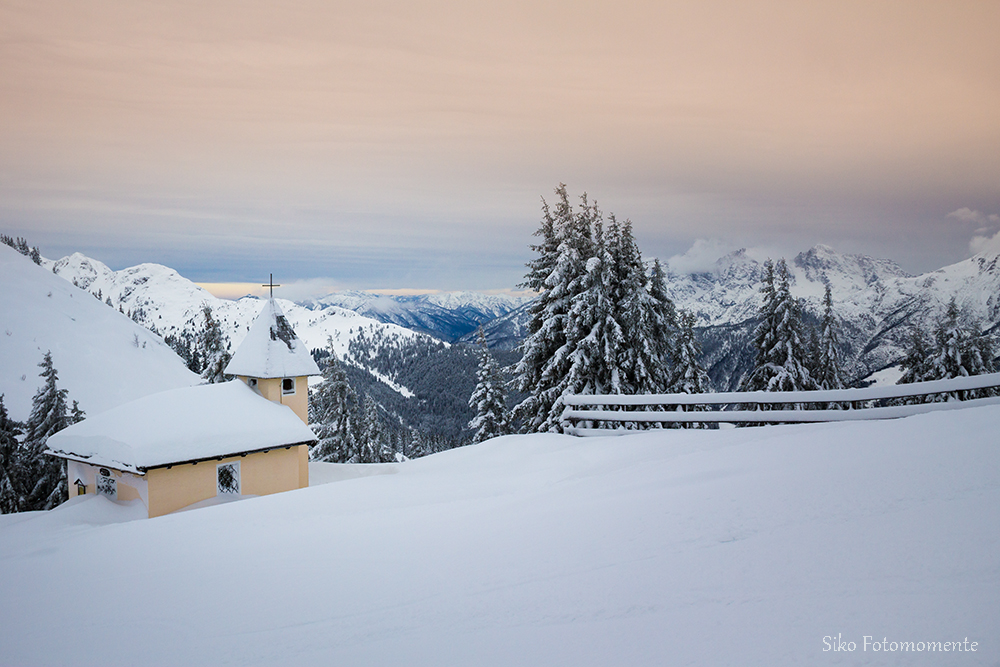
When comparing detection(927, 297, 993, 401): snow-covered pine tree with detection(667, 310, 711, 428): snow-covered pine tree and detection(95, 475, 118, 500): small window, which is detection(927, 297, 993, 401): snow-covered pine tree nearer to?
detection(667, 310, 711, 428): snow-covered pine tree

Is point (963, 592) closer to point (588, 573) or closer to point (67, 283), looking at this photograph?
point (588, 573)

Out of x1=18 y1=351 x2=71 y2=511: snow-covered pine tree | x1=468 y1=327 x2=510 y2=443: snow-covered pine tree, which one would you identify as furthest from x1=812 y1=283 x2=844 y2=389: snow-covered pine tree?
x1=18 y1=351 x2=71 y2=511: snow-covered pine tree

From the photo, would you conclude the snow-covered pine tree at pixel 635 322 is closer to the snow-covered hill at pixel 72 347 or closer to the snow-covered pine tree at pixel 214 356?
the snow-covered pine tree at pixel 214 356

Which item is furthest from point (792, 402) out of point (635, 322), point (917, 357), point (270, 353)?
point (917, 357)

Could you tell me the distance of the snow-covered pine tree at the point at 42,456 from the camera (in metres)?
32.2

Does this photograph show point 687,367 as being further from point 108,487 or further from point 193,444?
point 108,487

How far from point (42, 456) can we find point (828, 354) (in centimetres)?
4967

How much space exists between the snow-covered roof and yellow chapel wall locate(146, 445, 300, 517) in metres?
0.47

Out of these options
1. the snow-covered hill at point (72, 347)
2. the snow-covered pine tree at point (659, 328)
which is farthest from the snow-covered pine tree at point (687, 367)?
the snow-covered hill at point (72, 347)

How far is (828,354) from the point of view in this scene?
109ft

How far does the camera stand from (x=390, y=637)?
13.9 feet

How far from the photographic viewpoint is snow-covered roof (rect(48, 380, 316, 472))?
1683 cm

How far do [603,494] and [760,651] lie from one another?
3837 millimetres

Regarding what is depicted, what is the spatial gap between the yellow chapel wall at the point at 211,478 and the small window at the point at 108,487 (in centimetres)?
291
